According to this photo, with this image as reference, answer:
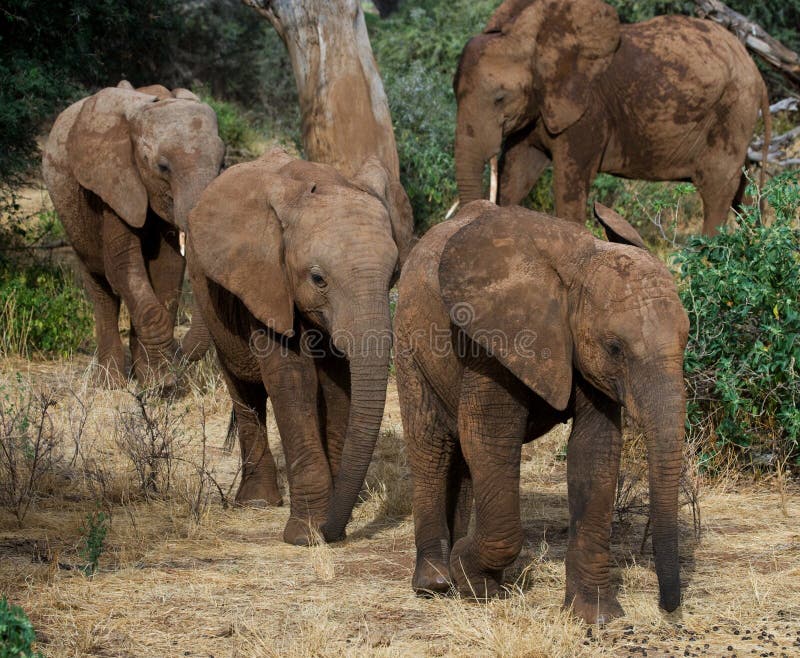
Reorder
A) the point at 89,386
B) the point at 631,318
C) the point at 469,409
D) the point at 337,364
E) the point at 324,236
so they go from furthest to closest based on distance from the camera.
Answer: the point at 89,386 < the point at 337,364 < the point at 324,236 < the point at 469,409 < the point at 631,318

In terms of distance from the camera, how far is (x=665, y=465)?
4.41 m

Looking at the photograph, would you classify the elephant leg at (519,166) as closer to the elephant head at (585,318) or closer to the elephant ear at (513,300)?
the elephant head at (585,318)

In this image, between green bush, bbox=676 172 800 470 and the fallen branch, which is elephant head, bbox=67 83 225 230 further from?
the fallen branch

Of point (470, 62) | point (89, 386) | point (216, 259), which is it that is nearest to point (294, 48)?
point (470, 62)

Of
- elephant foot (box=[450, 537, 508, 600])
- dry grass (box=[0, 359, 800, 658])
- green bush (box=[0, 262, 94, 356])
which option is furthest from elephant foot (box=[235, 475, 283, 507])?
green bush (box=[0, 262, 94, 356])

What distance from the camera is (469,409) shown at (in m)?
5.01

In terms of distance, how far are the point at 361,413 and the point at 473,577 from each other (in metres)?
0.99

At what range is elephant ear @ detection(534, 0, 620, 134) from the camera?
32.5 ft

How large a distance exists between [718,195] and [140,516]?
18.4 ft

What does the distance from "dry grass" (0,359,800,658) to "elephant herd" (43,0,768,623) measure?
0.22 metres

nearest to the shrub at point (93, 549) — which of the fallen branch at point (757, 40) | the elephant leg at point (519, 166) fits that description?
the elephant leg at point (519, 166)

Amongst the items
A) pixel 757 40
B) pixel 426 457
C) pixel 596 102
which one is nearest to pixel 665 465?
pixel 426 457

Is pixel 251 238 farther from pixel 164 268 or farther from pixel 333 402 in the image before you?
pixel 164 268

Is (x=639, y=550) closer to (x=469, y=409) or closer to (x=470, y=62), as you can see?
(x=469, y=409)
